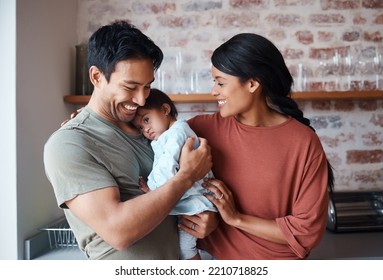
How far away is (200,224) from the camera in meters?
0.91

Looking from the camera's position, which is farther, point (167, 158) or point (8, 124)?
point (8, 124)

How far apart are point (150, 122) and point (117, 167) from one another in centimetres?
19

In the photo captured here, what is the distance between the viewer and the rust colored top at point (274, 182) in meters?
0.92

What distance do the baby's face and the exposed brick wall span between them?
80cm

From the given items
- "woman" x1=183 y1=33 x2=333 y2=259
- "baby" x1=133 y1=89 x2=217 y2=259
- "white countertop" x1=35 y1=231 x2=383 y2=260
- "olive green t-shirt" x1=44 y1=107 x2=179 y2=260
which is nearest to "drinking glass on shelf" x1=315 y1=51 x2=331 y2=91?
"white countertop" x1=35 y1=231 x2=383 y2=260

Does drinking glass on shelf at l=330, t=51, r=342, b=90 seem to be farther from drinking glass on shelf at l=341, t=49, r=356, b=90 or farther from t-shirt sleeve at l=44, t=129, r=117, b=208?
t-shirt sleeve at l=44, t=129, r=117, b=208

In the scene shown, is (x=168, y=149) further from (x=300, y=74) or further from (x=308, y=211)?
(x=300, y=74)

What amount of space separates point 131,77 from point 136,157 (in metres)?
0.19

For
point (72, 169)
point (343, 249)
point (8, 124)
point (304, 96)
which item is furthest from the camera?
point (304, 96)

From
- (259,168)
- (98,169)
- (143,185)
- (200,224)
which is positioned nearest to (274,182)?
(259,168)

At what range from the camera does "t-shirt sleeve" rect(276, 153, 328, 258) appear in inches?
36.0

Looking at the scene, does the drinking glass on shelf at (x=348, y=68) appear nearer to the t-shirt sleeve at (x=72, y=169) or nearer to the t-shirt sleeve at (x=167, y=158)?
the t-shirt sleeve at (x=167, y=158)

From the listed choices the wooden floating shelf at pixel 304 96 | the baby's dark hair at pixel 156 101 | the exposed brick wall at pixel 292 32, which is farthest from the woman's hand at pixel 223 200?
the exposed brick wall at pixel 292 32
